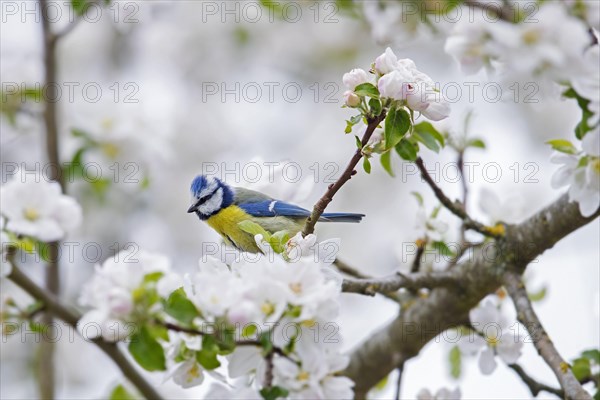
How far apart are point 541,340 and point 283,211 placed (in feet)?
3.53

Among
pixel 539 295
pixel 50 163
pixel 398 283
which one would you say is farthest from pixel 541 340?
pixel 50 163

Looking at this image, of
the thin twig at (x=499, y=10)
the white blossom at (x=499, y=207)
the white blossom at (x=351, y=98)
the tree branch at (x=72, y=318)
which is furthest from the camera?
the white blossom at (x=499, y=207)

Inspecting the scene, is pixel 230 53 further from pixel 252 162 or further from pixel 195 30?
pixel 252 162

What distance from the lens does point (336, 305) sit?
1428mm

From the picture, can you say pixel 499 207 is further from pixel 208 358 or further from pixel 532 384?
pixel 208 358

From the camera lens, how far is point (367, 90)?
162cm

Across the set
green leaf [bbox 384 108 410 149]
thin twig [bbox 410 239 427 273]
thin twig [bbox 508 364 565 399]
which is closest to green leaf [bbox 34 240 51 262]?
green leaf [bbox 384 108 410 149]

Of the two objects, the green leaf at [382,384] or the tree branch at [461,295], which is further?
the green leaf at [382,384]

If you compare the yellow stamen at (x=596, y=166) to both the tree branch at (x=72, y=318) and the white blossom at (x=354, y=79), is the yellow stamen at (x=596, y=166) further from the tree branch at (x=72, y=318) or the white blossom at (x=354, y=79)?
the tree branch at (x=72, y=318)

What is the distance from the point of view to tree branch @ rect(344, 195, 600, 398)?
2.17 meters

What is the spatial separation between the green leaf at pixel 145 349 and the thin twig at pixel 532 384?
109 cm

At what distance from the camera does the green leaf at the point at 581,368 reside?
2.14m

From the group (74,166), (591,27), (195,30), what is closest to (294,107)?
(195,30)

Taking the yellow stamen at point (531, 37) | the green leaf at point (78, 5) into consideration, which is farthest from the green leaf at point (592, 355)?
the green leaf at point (78, 5)
